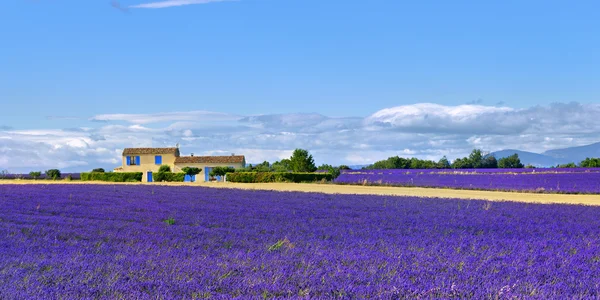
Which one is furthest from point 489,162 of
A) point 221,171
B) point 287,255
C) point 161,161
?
point 287,255

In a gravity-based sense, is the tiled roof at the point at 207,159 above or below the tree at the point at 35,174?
above

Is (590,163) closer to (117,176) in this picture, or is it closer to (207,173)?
(207,173)

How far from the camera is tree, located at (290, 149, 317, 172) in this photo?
5428cm

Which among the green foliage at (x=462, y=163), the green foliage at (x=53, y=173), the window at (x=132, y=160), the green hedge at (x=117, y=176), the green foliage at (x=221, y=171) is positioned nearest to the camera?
the green hedge at (x=117, y=176)

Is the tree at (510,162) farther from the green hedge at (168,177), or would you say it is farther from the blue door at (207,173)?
the green hedge at (168,177)

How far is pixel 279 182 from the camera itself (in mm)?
46812

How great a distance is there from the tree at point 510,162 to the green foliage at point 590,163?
749cm

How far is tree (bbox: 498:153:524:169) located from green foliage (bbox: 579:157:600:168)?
24.6 ft

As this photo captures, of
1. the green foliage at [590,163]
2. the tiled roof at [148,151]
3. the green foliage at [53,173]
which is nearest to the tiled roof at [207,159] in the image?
the tiled roof at [148,151]

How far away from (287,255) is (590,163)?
235 ft

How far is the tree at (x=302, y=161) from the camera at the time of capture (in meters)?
54.3

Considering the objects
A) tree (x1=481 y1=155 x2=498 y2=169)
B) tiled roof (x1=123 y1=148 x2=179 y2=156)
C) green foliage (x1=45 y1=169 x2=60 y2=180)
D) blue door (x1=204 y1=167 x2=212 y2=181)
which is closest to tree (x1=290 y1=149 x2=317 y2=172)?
blue door (x1=204 y1=167 x2=212 y2=181)

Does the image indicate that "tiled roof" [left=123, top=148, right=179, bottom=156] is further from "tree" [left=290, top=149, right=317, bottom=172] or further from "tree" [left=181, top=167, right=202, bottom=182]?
"tree" [left=290, top=149, right=317, bottom=172]

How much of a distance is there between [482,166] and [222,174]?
125 feet
